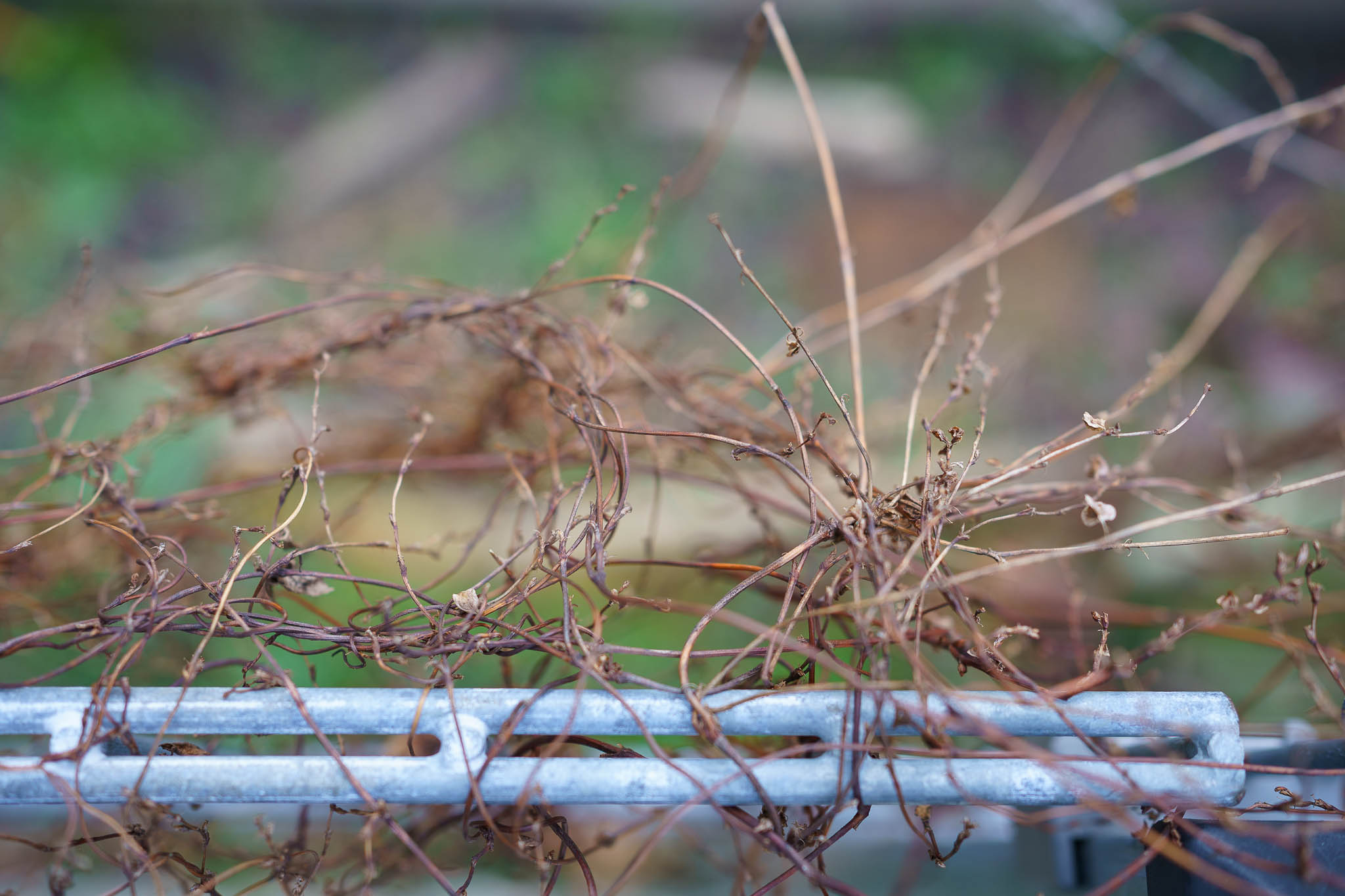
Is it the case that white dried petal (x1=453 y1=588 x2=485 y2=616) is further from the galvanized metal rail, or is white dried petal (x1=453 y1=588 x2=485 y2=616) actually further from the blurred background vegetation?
the blurred background vegetation

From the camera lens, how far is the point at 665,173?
1760 millimetres

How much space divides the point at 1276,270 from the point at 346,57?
2097 millimetres

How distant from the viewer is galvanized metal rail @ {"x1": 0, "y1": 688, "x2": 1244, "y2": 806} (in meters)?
0.46

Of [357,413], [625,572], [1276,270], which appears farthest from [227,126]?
[1276,270]

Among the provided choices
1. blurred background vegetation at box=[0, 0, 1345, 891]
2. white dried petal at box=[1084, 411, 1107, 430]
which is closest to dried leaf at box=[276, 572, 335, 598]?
white dried petal at box=[1084, 411, 1107, 430]

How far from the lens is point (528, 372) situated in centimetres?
72

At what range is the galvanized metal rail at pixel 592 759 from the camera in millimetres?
459

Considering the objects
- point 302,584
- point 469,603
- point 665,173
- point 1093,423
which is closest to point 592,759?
point 469,603

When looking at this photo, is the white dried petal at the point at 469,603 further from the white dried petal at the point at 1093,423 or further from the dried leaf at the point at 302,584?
the white dried petal at the point at 1093,423

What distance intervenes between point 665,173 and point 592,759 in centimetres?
151

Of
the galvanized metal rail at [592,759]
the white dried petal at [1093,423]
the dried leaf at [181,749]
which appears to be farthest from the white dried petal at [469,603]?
the white dried petal at [1093,423]

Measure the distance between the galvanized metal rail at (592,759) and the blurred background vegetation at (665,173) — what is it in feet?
3.02

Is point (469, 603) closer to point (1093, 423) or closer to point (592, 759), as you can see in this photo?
point (592, 759)

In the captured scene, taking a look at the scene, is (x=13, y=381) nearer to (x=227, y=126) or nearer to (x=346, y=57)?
(x=227, y=126)
